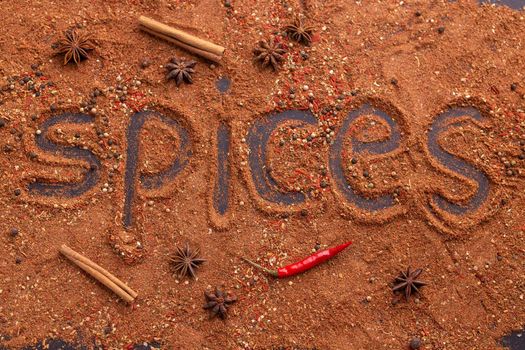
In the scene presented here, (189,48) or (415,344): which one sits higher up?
(189,48)

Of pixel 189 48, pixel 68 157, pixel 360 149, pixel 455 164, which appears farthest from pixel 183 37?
pixel 455 164

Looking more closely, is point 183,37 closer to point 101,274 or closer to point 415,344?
point 101,274

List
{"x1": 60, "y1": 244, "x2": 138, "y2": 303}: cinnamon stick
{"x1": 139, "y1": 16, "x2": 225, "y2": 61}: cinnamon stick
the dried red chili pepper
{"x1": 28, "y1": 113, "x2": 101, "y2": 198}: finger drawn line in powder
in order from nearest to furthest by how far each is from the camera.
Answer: {"x1": 60, "y1": 244, "x2": 138, "y2": 303}: cinnamon stick
the dried red chili pepper
{"x1": 28, "y1": 113, "x2": 101, "y2": 198}: finger drawn line in powder
{"x1": 139, "y1": 16, "x2": 225, "y2": 61}: cinnamon stick

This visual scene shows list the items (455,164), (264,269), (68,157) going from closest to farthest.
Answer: (264,269) < (68,157) < (455,164)

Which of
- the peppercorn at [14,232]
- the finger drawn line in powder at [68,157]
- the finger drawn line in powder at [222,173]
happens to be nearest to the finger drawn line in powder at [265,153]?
the finger drawn line in powder at [222,173]

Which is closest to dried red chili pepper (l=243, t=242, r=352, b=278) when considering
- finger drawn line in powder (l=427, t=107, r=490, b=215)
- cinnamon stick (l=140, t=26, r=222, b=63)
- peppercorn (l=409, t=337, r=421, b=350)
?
peppercorn (l=409, t=337, r=421, b=350)

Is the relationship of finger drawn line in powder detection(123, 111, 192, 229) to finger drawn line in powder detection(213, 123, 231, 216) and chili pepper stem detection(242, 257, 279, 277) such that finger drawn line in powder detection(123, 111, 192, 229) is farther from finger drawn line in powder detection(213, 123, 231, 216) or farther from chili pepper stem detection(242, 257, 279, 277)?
chili pepper stem detection(242, 257, 279, 277)
